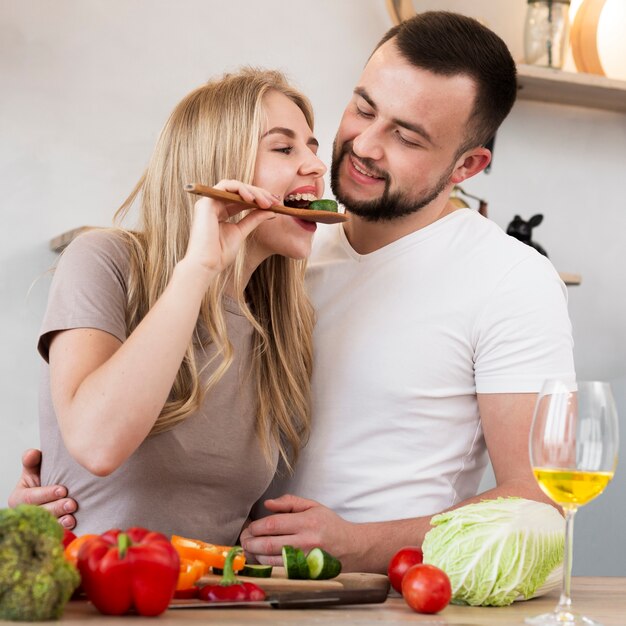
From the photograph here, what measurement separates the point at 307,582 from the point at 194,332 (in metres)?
0.65

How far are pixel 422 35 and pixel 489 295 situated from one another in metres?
0.64

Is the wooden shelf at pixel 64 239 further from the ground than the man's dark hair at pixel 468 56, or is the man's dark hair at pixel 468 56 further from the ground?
the man's dark hair at pixel 468 56

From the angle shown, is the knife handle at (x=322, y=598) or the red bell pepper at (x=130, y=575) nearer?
the red bell pepper at (x=130, y=575)

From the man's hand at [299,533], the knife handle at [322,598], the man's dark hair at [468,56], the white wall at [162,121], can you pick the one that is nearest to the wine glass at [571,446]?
the knife handle at [322,598]

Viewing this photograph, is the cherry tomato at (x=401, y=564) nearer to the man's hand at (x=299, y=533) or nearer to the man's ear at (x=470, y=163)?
the man's hand at (x=299, y=533)

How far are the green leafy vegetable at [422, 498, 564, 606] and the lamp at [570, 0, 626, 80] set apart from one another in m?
2.60

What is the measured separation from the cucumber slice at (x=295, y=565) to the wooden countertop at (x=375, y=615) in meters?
0.13

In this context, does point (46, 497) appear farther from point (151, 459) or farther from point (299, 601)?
point (299, 601)

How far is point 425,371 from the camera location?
2023 mm

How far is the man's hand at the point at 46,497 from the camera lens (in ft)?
5.70

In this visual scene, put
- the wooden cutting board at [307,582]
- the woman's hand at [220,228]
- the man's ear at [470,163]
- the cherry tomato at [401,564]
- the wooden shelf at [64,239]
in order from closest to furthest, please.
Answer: the wooden cutting board at [307,582], the cherry tomato at [401,564], the woman's hand at [220,228], the man's ear at [470,163], the wooden shelf at [64,239]

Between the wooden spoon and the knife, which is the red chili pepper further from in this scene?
the wooden spoon

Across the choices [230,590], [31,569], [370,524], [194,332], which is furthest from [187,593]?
[194,332]

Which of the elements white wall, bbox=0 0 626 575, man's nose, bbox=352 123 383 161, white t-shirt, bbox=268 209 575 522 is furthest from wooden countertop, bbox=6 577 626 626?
white wall, bbox=0 0 626 575
